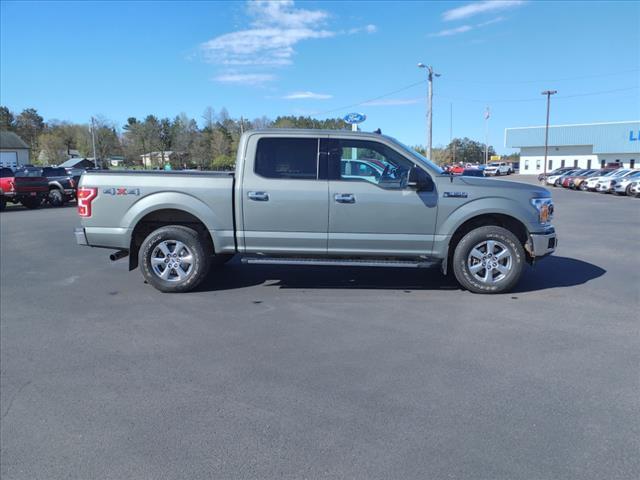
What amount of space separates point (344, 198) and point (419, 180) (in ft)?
3.12

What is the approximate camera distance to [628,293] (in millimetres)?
6098

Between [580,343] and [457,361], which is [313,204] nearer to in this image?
[457,361]

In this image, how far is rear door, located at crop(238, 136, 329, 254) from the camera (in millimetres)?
5934

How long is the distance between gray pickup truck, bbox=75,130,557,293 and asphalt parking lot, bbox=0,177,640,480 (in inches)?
18.6

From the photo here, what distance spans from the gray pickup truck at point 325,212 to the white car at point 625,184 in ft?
82.9

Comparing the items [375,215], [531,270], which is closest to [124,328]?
[375,215]

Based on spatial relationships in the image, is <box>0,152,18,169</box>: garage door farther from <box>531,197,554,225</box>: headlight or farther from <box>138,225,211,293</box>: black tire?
<box>531,197,554,225</box>: headlight

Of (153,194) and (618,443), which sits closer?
(618,443)

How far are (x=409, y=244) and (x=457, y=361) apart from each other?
2.18m

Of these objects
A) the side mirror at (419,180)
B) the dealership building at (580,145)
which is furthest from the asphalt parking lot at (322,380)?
the dealership building at (580,145)

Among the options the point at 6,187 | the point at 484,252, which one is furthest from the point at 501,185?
the point at 6,187

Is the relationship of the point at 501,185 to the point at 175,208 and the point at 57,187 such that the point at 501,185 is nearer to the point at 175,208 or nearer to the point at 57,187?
the point at 175,208

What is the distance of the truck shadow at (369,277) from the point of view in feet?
21.2

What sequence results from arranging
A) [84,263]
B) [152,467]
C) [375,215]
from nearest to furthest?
[152,467] < [375,215] < [84,263]
